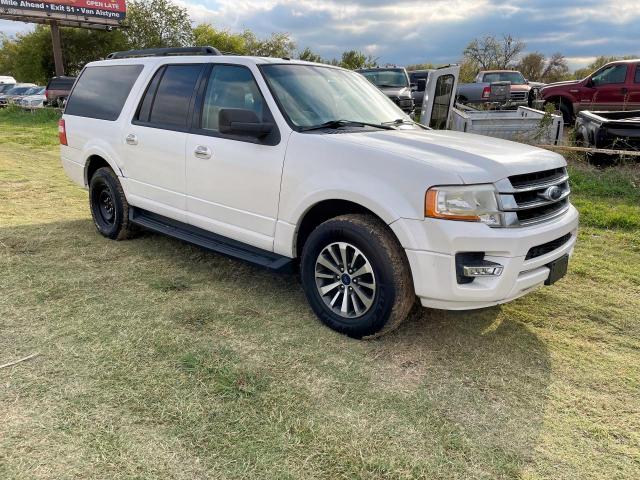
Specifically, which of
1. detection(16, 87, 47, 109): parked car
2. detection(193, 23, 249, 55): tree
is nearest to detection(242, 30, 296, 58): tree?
detection(193, 23, 249, 55): tree

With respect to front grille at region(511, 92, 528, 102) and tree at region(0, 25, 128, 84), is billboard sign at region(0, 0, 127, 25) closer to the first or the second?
tree at region(0, 25, 128, 84)

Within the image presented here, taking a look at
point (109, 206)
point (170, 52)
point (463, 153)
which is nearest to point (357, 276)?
point (463, 153)

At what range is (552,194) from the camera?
3293 mm

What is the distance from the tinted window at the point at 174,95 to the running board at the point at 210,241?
35.6 inches

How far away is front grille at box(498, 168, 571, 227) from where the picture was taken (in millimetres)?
2986

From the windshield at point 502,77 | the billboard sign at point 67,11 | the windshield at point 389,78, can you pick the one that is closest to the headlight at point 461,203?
the windshield at point 389,78

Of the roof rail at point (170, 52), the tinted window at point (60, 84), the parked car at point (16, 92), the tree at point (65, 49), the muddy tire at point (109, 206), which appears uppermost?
the tree at point (65, 49)

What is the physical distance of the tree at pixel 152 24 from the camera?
142ft

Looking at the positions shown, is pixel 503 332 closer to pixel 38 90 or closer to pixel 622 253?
pixel 622 253

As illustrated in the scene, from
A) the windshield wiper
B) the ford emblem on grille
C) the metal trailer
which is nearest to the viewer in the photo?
the ford emblem on grille

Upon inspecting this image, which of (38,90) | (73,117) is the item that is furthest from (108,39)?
(73,117)

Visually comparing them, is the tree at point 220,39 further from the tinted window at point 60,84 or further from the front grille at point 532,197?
the front grille at point 532,197

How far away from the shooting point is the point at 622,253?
520 centimetres

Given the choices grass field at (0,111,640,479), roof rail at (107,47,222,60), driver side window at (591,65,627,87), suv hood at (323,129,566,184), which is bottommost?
grass field at (0,111,640,479)
